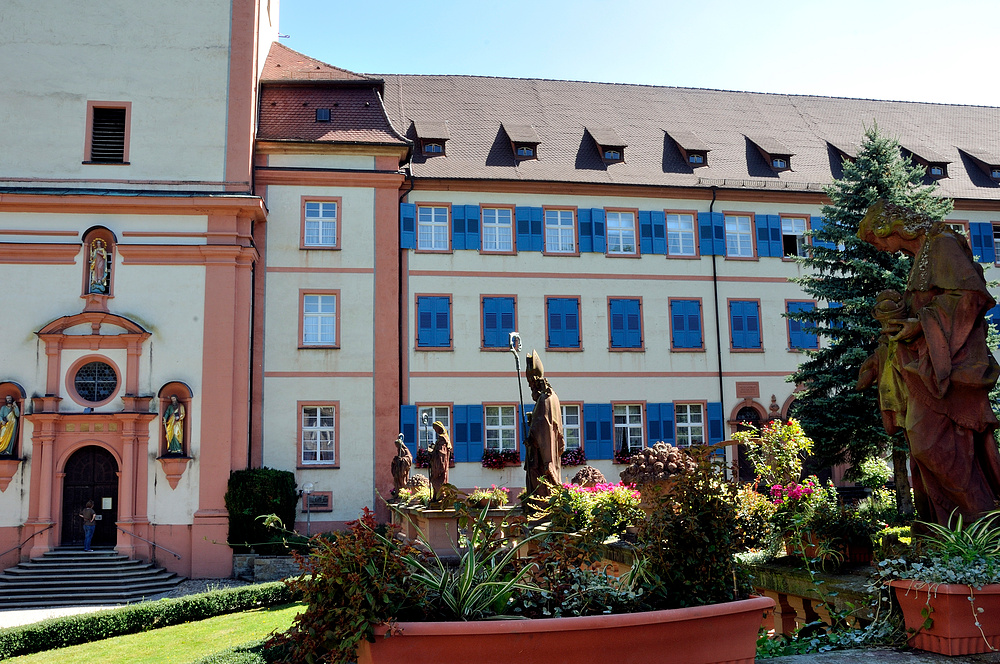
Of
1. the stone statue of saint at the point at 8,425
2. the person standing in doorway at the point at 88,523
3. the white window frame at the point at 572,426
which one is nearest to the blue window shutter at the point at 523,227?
the white window frame at the point at 572,426

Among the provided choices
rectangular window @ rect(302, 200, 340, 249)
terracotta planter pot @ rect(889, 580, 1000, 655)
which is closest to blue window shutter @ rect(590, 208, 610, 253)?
rectangular window @ rect(302, 200, 340, 249)

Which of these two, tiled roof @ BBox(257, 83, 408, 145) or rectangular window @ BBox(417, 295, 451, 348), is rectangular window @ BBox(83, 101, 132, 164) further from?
rectangular window @ BBox(417, 295, 451, 348)

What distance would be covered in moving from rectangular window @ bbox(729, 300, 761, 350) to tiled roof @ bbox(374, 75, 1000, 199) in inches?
155

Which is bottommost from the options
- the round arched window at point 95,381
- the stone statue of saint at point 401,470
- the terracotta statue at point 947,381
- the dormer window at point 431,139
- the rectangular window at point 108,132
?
the stone statue of saint at point 401,470

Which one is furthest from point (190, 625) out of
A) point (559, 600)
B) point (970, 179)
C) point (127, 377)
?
point (970, 179)

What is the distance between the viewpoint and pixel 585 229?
26.4 m

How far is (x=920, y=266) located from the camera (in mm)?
6012

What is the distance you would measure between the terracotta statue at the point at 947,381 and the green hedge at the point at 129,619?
35.6ft

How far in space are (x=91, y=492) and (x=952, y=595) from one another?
2193cm

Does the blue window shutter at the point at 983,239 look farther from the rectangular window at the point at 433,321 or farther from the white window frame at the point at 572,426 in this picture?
the rectangular window at the point at 433,321

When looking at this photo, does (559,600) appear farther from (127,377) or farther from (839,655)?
(127,377)

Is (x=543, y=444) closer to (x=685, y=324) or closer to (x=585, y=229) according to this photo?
(x=585, y=229)

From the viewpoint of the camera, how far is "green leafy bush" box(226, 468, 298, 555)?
71.3ft

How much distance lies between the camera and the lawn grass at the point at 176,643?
12008 millimetres
